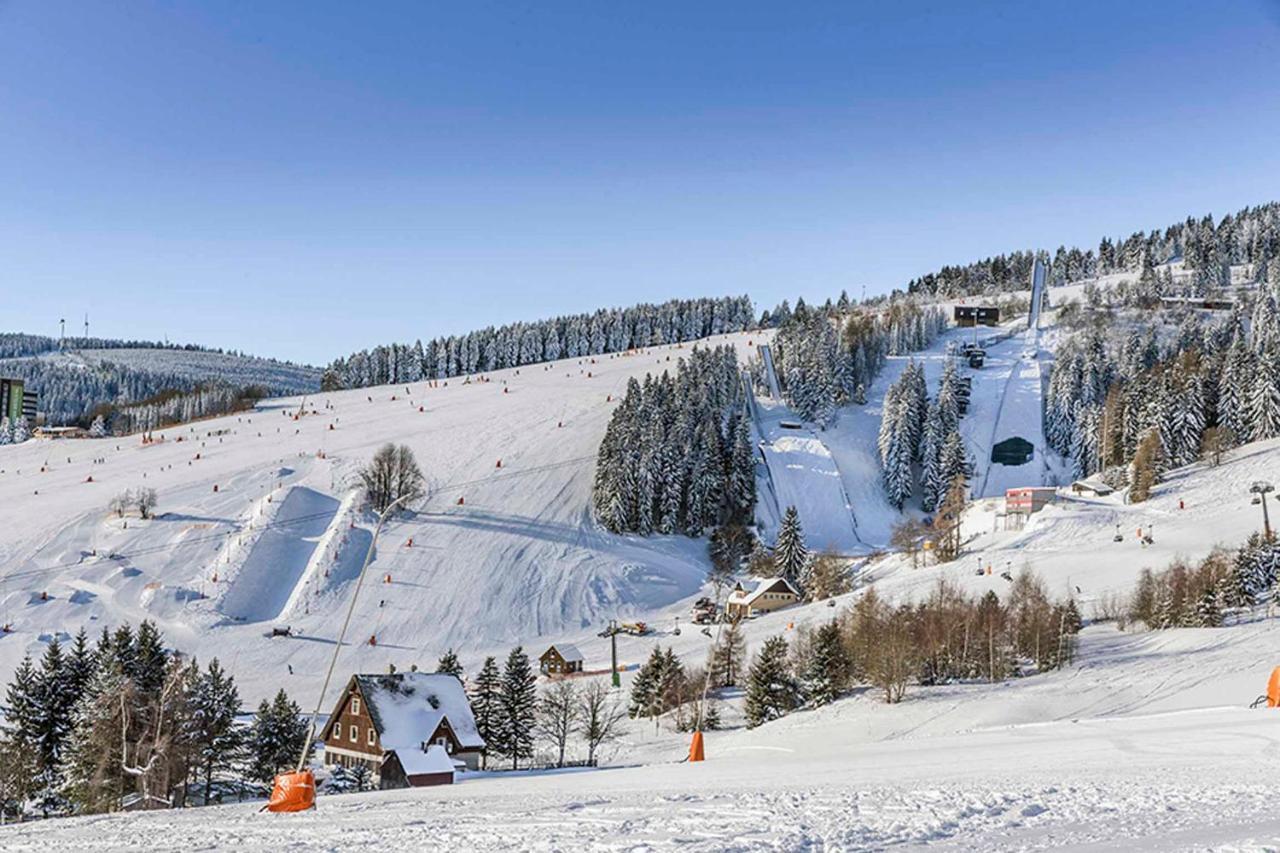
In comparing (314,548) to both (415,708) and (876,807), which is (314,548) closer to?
(415,708)

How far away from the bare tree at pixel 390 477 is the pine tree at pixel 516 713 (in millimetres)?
37621

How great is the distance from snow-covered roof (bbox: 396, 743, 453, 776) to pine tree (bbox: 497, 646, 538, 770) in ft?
18.3

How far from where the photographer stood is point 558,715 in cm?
4444

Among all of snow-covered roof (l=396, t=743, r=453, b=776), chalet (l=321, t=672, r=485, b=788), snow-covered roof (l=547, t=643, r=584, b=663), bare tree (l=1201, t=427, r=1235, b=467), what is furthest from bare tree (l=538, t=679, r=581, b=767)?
bare tree (l=1201, t=427, r=1235, b=467)

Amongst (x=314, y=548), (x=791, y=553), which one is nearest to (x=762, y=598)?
(x=791, y=553)

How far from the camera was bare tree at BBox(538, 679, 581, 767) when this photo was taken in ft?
144

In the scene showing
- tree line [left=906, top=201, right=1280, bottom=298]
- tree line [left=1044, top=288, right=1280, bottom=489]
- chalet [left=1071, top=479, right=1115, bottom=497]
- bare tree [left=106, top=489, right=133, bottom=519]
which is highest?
tree line [left=906, top=201, right=1280, bottom=298]

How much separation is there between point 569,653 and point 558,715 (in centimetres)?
1553

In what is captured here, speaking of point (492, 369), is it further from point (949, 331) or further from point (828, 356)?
point (949, 331)

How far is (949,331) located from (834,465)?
66899 millimetres

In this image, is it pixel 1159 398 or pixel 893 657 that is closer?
pixel 893 657

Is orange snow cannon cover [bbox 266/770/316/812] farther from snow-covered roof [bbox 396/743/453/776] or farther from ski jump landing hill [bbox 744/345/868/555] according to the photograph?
ski jump landing hill [bbox 744/345/868/555]

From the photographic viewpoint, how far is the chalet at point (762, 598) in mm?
70125

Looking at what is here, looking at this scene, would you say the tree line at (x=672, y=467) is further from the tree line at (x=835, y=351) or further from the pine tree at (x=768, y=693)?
the pine tree at (x=768, y=693)
